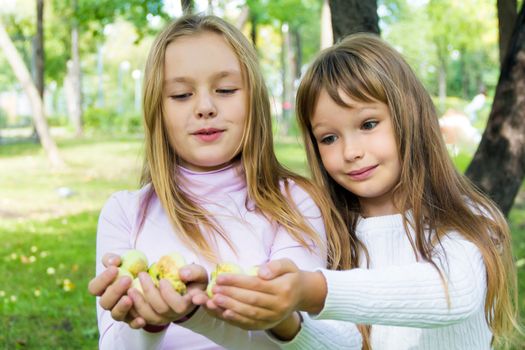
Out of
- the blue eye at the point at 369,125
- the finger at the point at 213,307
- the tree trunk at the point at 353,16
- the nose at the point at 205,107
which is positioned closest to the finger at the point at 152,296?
the finger at the point at 213,307

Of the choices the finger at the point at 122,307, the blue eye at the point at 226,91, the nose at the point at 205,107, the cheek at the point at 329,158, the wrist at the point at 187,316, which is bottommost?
the wrist at the point at 187,316

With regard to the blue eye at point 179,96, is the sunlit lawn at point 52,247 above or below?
below

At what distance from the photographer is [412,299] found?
1.78 metres

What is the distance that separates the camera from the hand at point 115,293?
5.25 ft

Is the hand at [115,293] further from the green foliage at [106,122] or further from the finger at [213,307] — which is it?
the green foliage at [106,122]

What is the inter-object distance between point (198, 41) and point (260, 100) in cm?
26

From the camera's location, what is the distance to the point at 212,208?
86.3 inches

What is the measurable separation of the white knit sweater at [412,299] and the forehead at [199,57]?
75 cm

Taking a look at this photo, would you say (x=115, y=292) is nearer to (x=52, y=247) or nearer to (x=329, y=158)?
(x=329, y=158)

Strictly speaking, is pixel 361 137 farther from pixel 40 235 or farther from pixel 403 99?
pixel 40 235

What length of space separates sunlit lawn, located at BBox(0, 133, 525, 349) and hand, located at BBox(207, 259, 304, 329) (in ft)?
3.68

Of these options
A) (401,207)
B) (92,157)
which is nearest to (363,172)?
(401,207)

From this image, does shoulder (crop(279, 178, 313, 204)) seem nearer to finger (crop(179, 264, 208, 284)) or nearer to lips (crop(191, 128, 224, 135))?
lips (crop(191, 128, 224, 135))

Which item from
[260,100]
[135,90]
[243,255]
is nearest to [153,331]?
[243,255]
